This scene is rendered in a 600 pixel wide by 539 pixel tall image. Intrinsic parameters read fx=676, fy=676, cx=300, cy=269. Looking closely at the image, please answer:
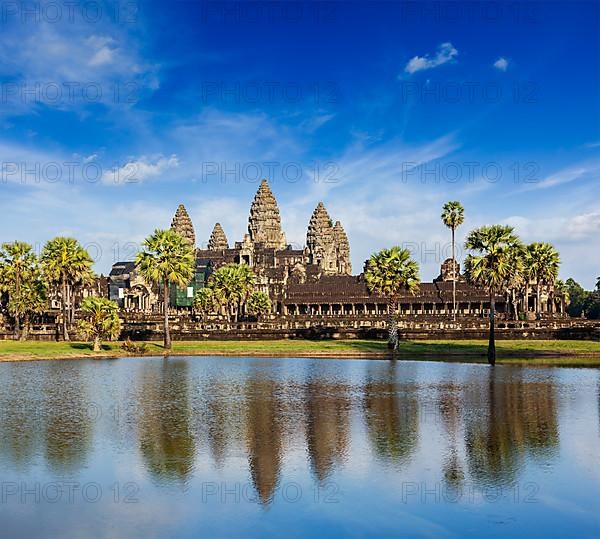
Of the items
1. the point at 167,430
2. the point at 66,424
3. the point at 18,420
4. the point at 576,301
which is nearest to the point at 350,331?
the point at 18,420

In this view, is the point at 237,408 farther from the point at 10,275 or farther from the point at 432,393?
the point at 10,275

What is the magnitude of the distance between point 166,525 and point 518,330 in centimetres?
5769

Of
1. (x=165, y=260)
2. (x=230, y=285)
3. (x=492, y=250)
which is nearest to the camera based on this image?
(x=492, y=250)

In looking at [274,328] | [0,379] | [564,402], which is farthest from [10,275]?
[564,402]

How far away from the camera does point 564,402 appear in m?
29.7

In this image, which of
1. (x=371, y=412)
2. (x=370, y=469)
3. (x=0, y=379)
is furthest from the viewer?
(x=0, y=379)

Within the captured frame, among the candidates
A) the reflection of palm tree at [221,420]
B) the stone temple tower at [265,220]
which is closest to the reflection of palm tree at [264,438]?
the reflection of palm tree at [221,420]

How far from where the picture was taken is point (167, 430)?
76.4 feet

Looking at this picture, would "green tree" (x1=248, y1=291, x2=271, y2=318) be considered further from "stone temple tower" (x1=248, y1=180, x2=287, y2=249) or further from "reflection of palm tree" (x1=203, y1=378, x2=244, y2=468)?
"stone temple tower" (x1=248, y1=180, x2=287, y2=249)

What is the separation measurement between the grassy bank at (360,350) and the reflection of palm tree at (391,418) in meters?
18.5

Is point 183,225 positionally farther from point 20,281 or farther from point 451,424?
point 451,424

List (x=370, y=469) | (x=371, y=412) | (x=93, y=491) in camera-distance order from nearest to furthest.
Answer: (x=93, y=491) → (x=370, y=469) → (x=371, y=412)

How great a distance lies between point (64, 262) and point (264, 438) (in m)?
51.2

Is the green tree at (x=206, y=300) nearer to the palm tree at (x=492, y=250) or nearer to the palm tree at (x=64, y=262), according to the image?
the palm tree at (x=64, y=262)
